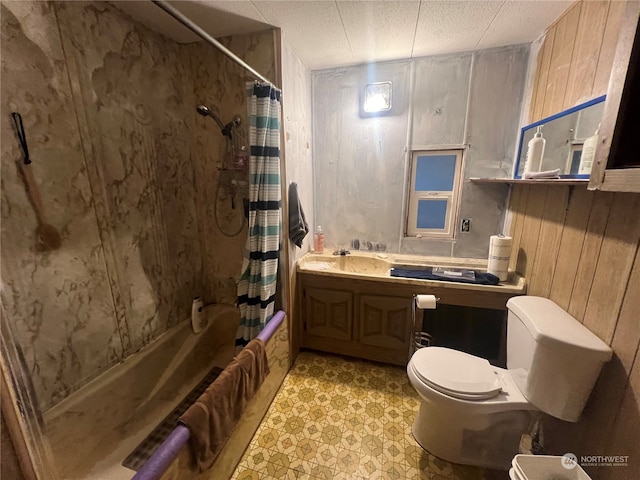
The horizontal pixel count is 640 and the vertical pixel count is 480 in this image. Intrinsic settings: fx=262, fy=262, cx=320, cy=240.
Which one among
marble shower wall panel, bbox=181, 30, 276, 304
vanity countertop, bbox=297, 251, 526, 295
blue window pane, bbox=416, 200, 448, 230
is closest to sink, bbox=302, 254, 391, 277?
vanity countertop, bbox=297, 251, 526, 295

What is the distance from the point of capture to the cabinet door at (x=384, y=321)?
1.94 meters

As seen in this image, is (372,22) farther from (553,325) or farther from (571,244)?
(553,325)

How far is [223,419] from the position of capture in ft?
3.85

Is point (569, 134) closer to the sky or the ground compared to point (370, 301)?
closer to the sky

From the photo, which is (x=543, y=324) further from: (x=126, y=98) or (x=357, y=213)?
(x=126, y=98)

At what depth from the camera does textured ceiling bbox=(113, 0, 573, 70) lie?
4.52 ft

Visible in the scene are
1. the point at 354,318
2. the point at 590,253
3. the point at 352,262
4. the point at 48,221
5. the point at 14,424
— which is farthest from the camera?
the point at 352,262

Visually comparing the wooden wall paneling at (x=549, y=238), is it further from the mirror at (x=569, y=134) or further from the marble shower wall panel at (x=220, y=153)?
the marble shower wall panel at (x=220, y=153)

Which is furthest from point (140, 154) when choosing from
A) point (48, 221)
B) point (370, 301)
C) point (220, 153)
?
point (370, 301)

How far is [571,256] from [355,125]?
167 cm

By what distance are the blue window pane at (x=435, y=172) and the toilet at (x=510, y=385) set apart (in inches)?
44.2

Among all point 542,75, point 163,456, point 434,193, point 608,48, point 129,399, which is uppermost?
point 542,75

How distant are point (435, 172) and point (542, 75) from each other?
83cm

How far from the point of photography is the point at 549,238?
1.44 meters
